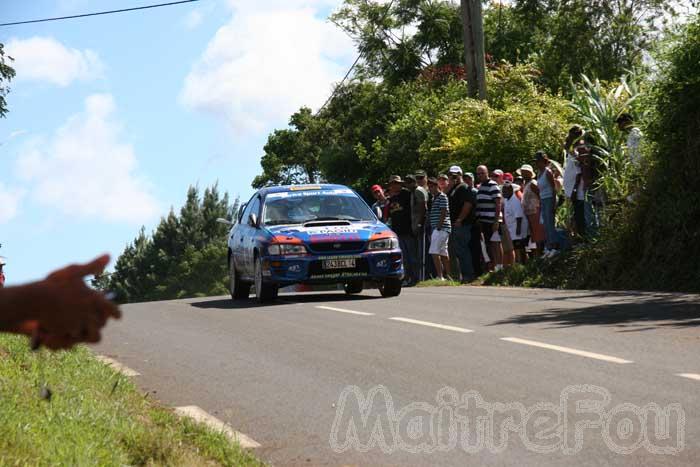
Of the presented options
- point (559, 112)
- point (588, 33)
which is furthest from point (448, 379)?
point (588, 33)

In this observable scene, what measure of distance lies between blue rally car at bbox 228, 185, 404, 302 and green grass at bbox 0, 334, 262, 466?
29.7ft

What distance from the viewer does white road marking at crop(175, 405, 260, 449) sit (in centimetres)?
633

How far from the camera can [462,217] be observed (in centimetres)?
2094

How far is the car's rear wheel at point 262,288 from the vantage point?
17469 mm

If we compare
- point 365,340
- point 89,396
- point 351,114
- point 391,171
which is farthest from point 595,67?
point 89,396

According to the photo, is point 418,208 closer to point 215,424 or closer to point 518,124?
point 518,124

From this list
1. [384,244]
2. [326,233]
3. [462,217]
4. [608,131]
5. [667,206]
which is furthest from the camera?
[462,217]

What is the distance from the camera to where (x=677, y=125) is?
54.5ft

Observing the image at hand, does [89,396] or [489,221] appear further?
[489,221]

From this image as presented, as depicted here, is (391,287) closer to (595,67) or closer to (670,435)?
(670,435)

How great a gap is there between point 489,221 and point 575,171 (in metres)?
3.30

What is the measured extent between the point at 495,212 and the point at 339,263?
4540mm

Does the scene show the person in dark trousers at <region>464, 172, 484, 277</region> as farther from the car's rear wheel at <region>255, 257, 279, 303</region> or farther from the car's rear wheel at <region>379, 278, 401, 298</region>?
the car's rear wheel at <region>255, 257, 279, 303</region>

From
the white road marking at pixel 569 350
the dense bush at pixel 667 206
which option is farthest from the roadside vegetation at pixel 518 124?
the white road marking at pixel 569 350
